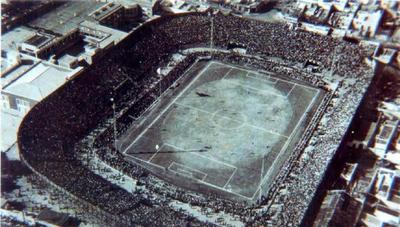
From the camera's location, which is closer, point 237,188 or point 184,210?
point 184,210

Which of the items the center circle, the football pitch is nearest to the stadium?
the football pitch

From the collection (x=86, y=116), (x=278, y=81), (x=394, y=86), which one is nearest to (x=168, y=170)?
(x=86, y=116)

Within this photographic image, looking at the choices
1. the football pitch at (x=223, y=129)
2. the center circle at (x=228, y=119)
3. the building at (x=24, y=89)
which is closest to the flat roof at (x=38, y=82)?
the building at (x=24, y=89)

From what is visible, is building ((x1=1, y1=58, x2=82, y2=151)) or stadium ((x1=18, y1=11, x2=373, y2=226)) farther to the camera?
building ((x1=1, y1=58, x2=82, y2=151))

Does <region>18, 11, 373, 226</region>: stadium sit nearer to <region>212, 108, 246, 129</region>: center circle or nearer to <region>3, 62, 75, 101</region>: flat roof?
<region>212, 108, 246, 129</region>: center circle

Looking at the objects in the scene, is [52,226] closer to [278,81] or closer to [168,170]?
[168,170]

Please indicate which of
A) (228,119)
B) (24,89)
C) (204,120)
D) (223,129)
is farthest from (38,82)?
(228,119)
